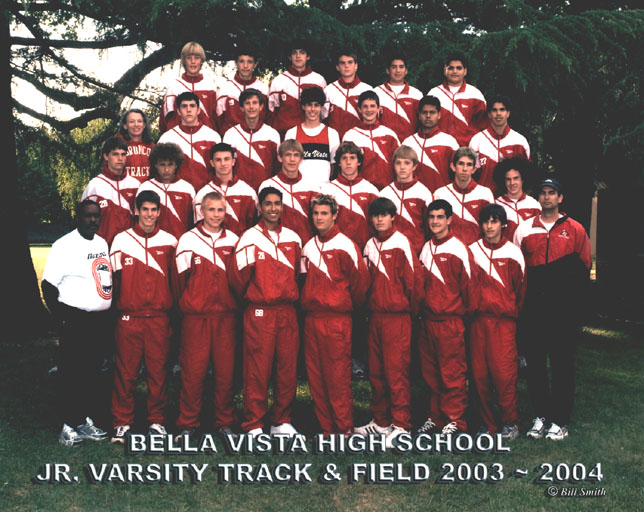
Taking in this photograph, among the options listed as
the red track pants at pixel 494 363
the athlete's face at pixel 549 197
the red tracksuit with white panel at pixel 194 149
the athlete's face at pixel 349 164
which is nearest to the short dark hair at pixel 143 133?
the red tracksuit with white panel at pixel 194 149

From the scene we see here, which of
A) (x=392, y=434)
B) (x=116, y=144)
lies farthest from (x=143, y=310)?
(x=392, y=434)

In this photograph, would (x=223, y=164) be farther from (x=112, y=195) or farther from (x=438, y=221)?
(x=438, y=221)

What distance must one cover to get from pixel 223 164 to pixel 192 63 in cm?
145

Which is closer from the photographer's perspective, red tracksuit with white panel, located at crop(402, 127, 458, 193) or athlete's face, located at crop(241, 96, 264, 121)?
athlete's face, located at crop(241, 96, 264, 121)

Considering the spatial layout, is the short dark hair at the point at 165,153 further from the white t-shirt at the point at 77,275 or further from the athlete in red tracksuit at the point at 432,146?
the athlete in red tracksuit at the point at 432,146

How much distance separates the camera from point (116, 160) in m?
6.20

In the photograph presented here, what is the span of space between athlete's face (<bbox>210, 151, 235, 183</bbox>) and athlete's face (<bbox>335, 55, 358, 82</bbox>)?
1670 mm

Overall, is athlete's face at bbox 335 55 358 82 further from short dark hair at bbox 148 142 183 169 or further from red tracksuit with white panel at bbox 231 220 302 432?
red tracksuit with white panel at bbox 231 220 302 432

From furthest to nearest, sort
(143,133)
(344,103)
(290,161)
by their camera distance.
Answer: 1. (344,103)
2. (143,133)
3. (290,161)

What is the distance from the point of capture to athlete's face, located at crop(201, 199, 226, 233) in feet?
17.6

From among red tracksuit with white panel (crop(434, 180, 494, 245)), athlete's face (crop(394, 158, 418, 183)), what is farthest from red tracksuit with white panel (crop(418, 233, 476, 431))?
athlete's face (crop(394, 158, 418, 183))

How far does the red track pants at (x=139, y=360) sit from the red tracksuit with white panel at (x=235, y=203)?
1.11 m

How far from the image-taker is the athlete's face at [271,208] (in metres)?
5.34

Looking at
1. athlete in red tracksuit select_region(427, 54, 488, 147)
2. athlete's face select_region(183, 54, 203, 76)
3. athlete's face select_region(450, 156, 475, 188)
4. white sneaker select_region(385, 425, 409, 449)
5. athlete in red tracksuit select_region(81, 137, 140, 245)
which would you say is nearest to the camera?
white sneaker select_region(385, 425, 409, 449)
